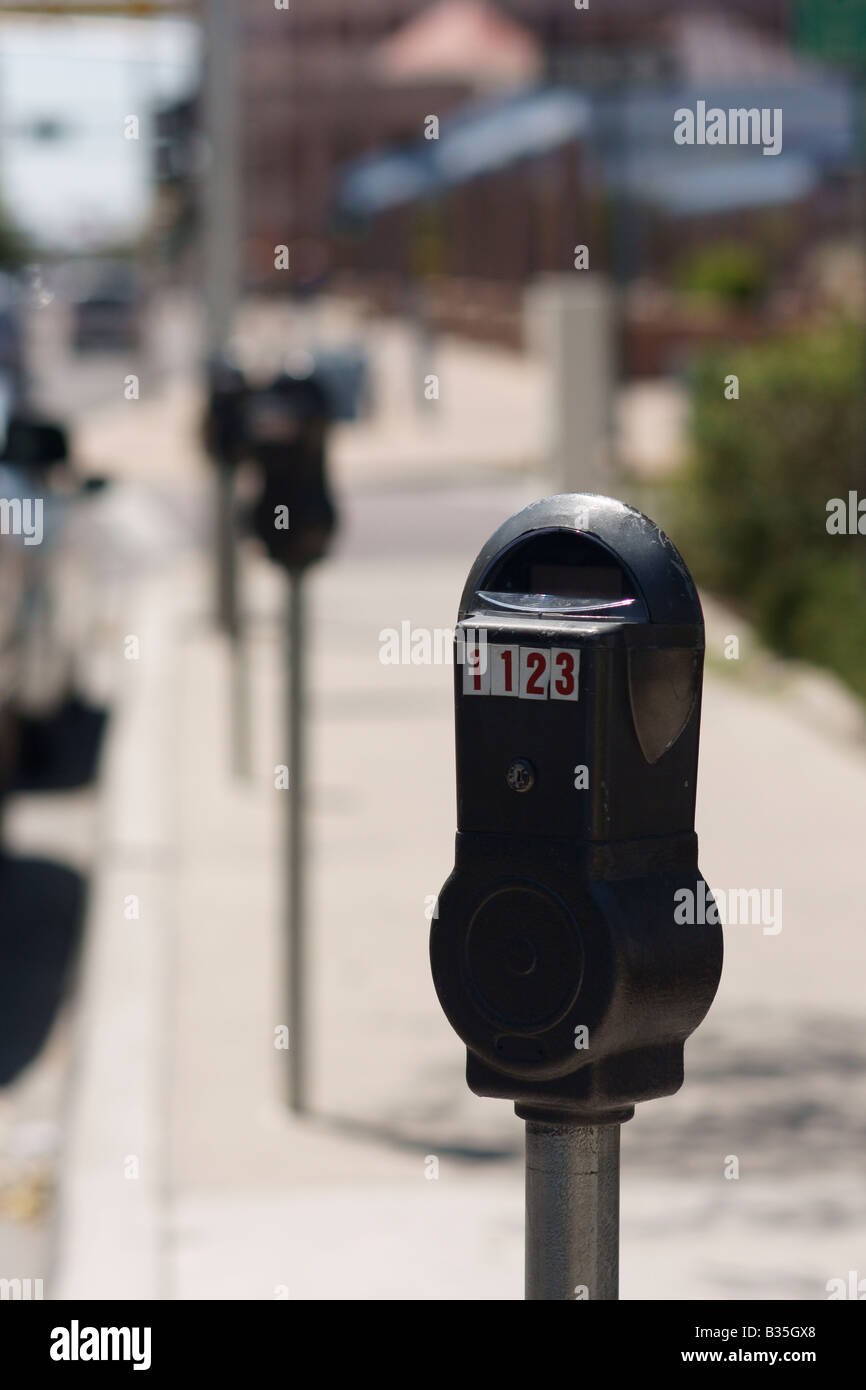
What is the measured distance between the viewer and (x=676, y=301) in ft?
124

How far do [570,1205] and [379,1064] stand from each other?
3037 mm

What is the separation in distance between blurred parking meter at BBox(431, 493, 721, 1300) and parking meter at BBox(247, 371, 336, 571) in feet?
9.34

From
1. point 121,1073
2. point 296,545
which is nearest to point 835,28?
point 296,545

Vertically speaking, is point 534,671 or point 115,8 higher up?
point 115,8

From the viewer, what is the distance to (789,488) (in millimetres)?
12086

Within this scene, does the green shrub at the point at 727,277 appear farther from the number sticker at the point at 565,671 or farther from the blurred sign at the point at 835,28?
the number sticker at the point at 565,671

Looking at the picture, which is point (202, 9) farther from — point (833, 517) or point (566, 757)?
point (566, 757)

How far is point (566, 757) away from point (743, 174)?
27768 mm

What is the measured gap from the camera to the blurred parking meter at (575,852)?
101 inches

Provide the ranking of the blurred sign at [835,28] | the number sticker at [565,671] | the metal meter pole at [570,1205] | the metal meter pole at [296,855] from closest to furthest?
the number sticker at [565,671]
the metal meter pole at [570,1205]
the metal meter pole at [296,855]
the blurred sign at [835,28]

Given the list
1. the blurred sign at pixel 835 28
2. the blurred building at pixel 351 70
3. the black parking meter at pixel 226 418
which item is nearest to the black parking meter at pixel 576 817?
the black parking meter at pixel 226 418

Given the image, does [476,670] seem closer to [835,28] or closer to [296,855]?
[296,855]

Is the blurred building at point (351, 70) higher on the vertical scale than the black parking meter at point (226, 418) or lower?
higher
